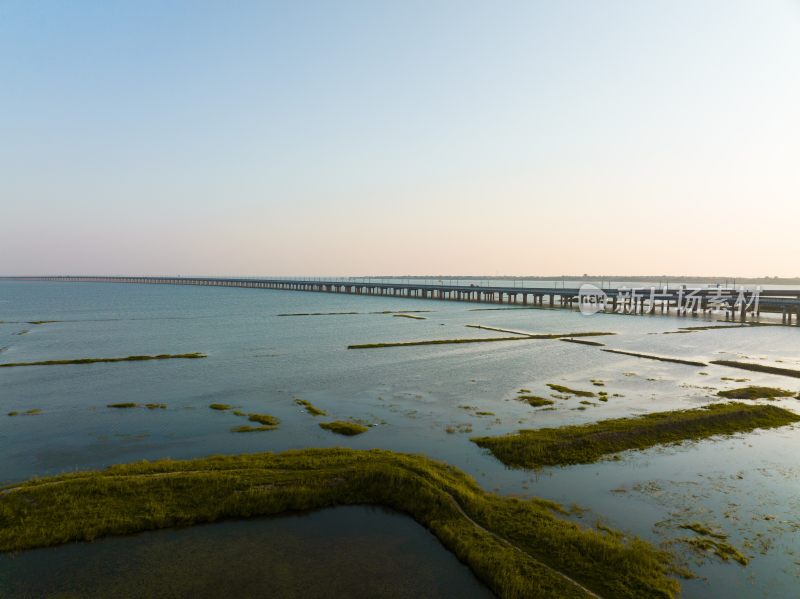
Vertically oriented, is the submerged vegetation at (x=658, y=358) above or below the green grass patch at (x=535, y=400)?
above

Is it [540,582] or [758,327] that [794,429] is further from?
[758,327]

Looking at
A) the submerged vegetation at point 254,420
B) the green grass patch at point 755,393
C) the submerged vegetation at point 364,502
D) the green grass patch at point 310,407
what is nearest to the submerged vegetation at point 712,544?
the submerged vegetation at point 364,502

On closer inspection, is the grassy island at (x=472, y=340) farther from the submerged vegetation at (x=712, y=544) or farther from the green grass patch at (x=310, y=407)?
the submerged vegetation at (x=712, y=544)

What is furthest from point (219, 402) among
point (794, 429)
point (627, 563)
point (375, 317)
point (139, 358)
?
point (375, 317)

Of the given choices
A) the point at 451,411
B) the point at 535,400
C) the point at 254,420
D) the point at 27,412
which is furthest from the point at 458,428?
the point at 27,412

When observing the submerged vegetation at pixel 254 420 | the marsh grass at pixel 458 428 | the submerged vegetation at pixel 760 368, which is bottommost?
the submerged vegetation at pixel 254 420
